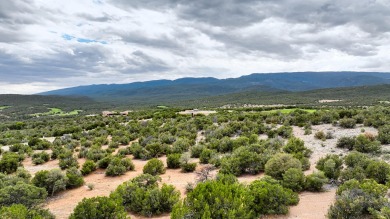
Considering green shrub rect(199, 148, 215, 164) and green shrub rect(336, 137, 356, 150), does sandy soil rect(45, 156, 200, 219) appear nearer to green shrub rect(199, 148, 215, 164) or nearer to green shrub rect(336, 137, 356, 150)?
green shrub rect(199, 148, 215, 164)

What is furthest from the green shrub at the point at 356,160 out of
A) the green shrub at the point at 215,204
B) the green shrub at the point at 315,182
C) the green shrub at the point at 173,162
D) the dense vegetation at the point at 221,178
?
the green shrub at the point at 173,162

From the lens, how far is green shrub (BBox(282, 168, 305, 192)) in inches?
397

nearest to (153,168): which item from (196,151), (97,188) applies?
(97,188)

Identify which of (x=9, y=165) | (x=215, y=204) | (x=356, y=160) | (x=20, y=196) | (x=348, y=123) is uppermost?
(x=215, y=204)

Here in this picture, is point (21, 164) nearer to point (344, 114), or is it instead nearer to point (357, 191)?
point (357, 191)

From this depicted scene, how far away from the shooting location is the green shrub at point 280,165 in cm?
1134

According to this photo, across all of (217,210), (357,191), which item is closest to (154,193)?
(217,210)

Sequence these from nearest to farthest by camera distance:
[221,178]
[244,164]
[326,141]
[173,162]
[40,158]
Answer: [221,178]
[244,164]
[173,162]
[40,158]
[326,141]

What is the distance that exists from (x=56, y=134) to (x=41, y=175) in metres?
21.0

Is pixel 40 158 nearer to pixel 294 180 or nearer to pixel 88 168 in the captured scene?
pixel 88 168

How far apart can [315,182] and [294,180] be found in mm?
751

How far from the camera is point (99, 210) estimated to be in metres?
7.87

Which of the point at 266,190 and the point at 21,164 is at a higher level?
the point at 266,190

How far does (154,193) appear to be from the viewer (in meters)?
9.38
